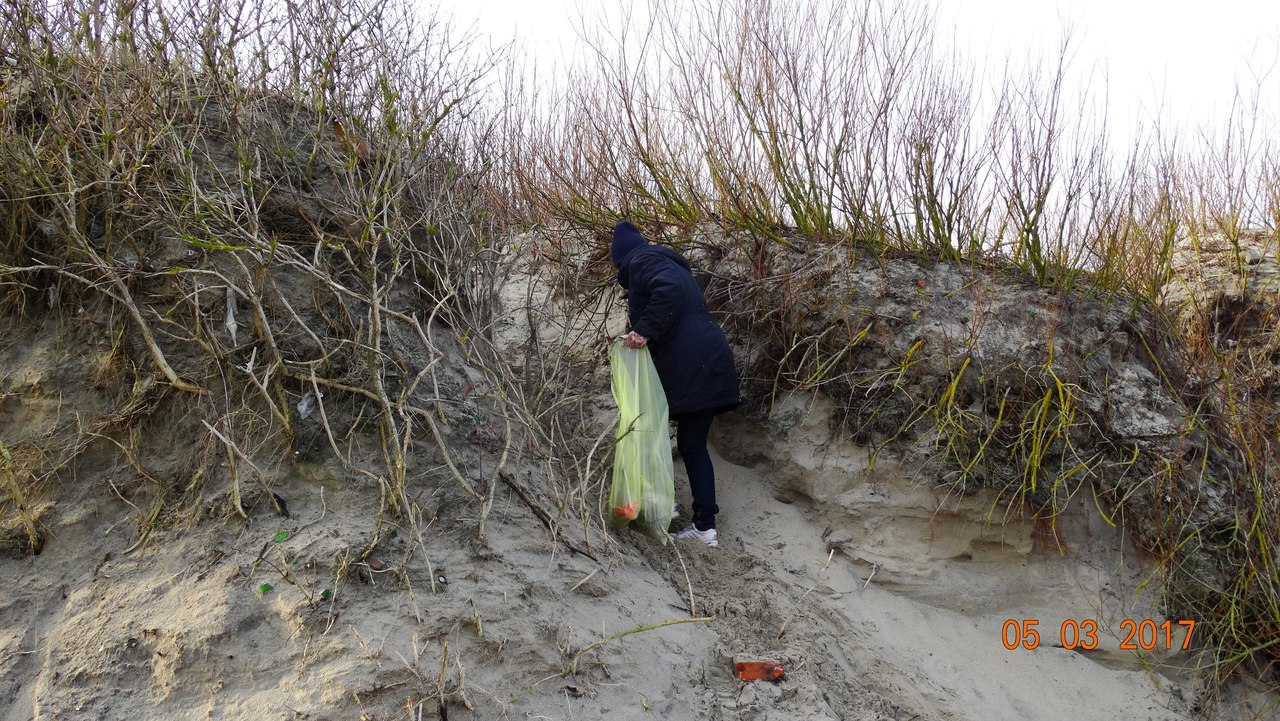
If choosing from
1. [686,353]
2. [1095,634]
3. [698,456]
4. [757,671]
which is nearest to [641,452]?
[698,456]

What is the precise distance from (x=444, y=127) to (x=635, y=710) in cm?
290

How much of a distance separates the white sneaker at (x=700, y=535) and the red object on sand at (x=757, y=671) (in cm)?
83

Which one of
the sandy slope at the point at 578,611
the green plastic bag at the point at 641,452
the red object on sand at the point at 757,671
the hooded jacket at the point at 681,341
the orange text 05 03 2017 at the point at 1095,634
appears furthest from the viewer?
the orange text 05 03 2017 at the point at 1095,634

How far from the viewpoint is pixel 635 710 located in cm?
300

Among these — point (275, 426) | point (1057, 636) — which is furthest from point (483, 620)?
point (1057, 636)

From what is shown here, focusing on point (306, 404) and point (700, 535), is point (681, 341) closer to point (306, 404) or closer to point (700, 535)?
point (700, 535)

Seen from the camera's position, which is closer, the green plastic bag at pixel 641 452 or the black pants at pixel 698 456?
the green plastic bag at pixel 641 452

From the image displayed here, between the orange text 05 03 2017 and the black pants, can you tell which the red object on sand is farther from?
the orange text 05 03 2017

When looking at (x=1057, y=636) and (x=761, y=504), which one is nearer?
(x=1057, y=636)

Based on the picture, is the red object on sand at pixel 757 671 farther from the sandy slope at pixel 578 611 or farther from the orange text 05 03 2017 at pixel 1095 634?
the orange text 05 03 2017 at pixel 1095 634

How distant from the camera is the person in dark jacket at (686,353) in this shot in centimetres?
396

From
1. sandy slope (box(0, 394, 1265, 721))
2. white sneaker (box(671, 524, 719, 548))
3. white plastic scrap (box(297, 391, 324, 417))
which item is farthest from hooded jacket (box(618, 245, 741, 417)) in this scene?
white plastic scrap (box(297, 391, 324, 417))

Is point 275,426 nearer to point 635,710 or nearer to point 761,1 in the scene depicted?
point 635,710

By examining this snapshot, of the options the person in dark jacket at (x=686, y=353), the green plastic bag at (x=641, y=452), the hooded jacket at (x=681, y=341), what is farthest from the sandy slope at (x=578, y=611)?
the hooded jacket at (x=681, y=341)
